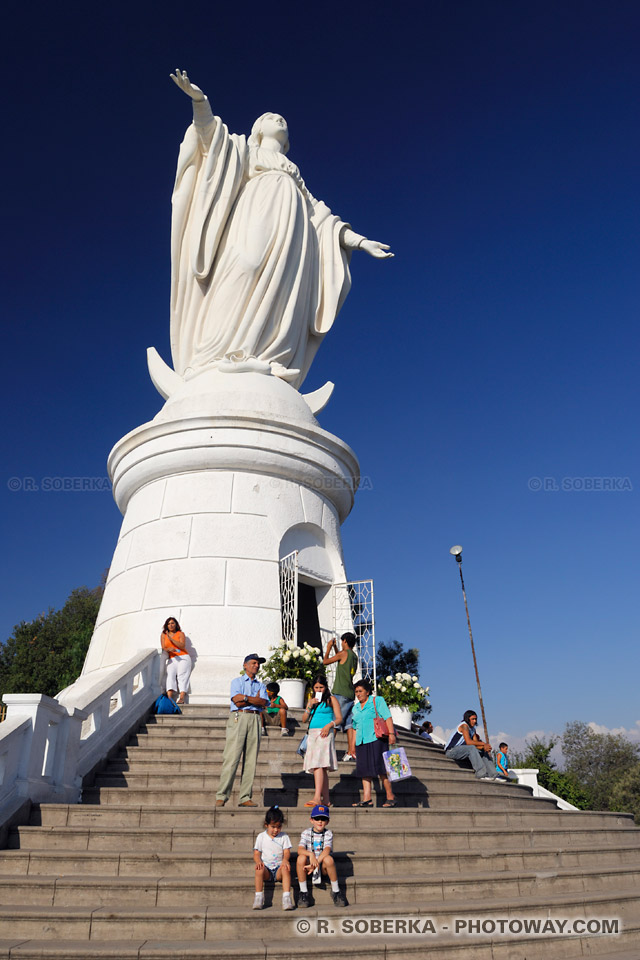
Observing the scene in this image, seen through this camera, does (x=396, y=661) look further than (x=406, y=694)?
Yes

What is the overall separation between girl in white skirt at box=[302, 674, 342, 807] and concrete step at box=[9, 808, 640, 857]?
40 cm

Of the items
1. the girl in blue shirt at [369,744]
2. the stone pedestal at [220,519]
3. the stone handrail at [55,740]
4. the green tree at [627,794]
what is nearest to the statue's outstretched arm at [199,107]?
the stone pedestal at [220,519]

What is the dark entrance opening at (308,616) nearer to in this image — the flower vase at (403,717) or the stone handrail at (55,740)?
the flower vase at (403,717)

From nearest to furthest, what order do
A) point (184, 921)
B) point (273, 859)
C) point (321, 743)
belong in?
point (184, 921)
point (273, 859)
point (321, 743)

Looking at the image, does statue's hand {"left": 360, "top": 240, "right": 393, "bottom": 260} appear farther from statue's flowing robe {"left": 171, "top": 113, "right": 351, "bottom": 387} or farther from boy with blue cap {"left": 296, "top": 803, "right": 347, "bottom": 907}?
boy with blue cap {"left": 296, "top": 803, "right": 347, "bottom": 907}

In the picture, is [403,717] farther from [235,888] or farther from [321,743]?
[235,888]

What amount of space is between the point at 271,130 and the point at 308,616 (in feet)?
41.1

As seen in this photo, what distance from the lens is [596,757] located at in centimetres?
4431

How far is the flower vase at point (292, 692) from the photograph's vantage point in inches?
411

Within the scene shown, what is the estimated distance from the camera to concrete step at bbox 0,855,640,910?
202 inches

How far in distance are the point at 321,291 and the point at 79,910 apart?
47.9 ft

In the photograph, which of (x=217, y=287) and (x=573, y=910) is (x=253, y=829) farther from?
(x=217, y=287)

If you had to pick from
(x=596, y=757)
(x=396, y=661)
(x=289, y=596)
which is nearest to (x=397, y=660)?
(x=396, y=661)

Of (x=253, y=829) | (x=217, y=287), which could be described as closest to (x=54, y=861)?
(x=253, y=829)
